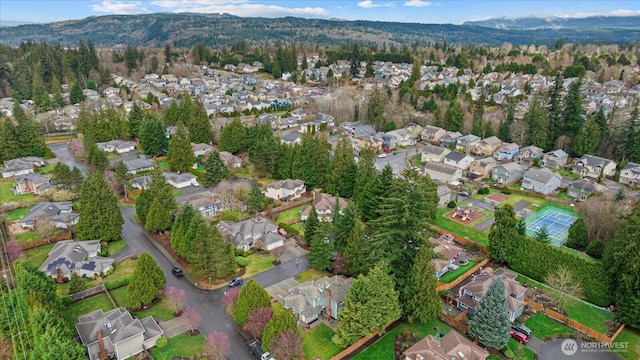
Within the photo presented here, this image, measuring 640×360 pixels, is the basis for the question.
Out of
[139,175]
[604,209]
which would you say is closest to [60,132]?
[139,175]

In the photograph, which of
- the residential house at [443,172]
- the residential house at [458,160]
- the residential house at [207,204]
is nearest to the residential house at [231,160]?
the residential house at [207,204]

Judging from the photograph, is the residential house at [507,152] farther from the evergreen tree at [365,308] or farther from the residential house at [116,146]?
the residential house at [116,146]

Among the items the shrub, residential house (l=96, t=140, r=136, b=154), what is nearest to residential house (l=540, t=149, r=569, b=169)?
the shrub

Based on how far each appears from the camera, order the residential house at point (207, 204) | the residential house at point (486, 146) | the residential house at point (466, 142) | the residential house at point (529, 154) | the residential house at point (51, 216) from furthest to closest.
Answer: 1. the residential house at point (466, 142)
2. the residential house at point (486, 146)
3. the residential house at point (529, 154)
4. the residential house at point (207, 204)
5. the residential house at point (51, 216)

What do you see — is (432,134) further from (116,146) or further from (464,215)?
(116,146)

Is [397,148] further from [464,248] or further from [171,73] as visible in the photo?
[171,73]

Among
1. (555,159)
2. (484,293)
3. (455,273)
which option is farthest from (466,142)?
(484,293)
